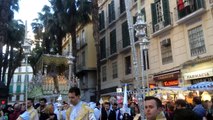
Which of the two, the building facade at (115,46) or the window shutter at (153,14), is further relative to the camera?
the building facade at (115,46)

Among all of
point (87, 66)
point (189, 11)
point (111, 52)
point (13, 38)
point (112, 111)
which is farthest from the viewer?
point (13, 38)

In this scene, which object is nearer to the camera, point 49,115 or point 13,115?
point 49,115

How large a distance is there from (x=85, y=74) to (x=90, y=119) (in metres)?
29.0

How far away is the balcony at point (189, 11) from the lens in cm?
1625

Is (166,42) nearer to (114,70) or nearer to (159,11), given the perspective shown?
(159,11)

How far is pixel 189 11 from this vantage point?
17.2m

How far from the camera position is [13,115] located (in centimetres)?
1011

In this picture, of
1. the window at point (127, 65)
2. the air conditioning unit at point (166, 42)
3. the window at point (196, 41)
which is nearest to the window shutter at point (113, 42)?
the window at point (127, 65)

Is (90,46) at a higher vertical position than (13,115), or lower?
higher

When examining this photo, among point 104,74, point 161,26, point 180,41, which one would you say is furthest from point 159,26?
point 104,74

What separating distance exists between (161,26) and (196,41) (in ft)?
11.7

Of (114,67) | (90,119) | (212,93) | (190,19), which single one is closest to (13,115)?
(90,119)

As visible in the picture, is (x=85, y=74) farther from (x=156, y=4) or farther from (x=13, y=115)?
(x=13, y=115)

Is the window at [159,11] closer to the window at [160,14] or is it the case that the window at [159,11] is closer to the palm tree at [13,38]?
the window at [160,14]
